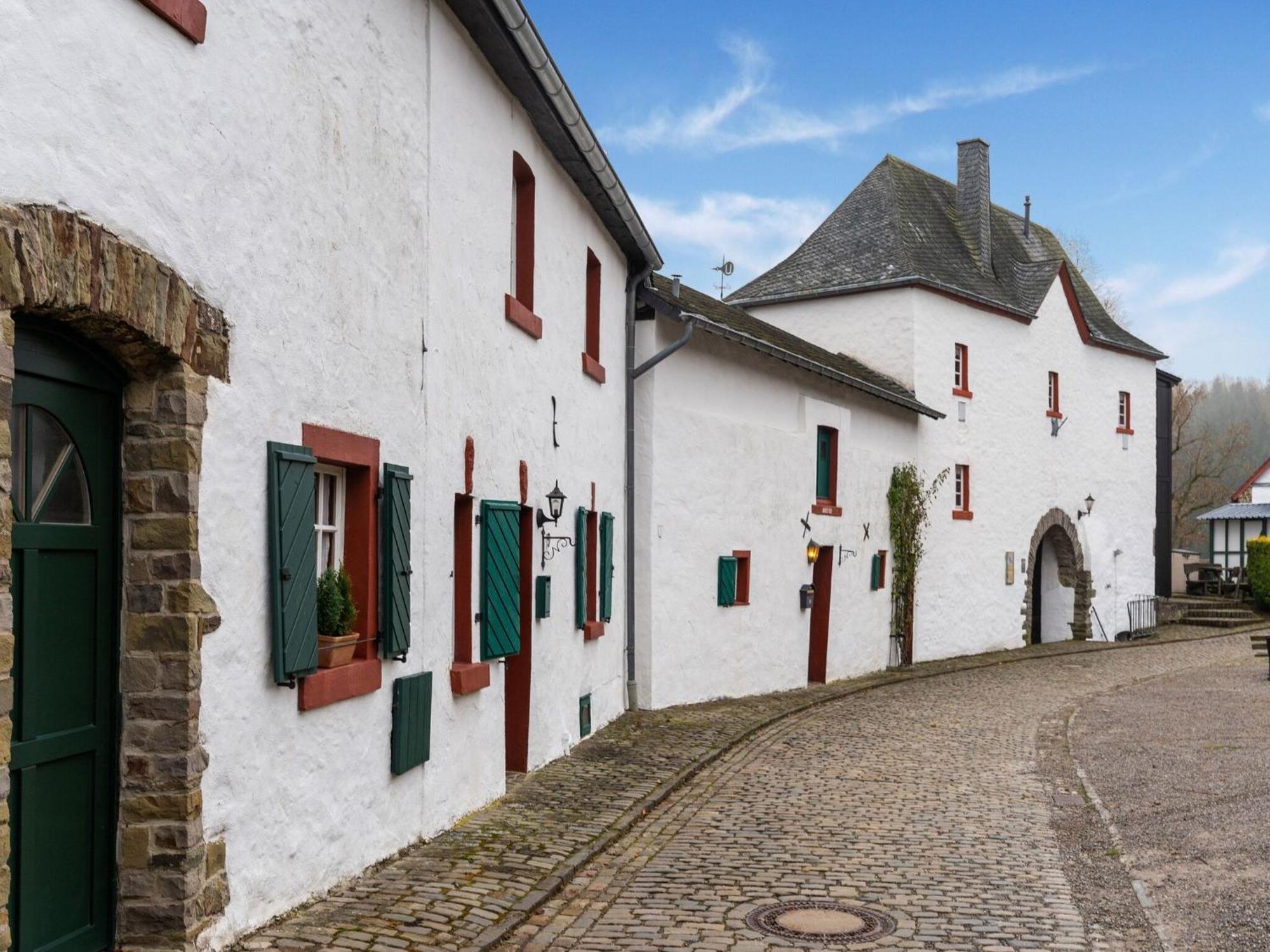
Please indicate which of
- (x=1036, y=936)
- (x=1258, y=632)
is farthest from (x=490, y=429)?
(x=1258, y=632)

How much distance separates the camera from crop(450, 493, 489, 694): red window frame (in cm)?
918

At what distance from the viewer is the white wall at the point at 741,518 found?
15.9m

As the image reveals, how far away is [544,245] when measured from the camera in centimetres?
1148

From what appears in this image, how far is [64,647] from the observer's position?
5.09m

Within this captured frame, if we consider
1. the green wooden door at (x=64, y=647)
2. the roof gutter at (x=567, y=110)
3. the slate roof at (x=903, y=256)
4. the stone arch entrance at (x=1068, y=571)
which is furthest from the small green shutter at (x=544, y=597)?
Answer: the stone arch entrance at (x=1068, y=571)

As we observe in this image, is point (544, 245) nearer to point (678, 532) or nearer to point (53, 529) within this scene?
point (678, 532)

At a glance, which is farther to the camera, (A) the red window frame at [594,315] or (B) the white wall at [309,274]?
(A) the red window frame at [594,315]

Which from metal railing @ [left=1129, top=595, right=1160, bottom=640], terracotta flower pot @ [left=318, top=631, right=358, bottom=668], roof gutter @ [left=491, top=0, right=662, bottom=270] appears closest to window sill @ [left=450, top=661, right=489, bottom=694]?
terracotta flower pot @ [left=318, top=631, right=358, bottom=668]

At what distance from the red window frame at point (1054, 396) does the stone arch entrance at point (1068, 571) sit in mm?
2125

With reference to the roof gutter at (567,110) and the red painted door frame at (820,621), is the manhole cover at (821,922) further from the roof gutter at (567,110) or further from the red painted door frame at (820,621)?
the red painted door frame at (820,621)

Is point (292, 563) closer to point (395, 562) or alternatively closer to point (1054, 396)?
point (395, 562)

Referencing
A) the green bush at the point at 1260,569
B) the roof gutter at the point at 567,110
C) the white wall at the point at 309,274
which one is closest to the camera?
the white wall at the point at 309,274

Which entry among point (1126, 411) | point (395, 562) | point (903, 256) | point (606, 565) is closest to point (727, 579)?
A: point (606, 565)

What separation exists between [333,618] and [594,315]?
720 centimetres
